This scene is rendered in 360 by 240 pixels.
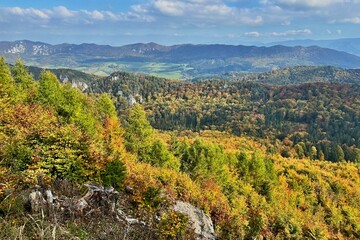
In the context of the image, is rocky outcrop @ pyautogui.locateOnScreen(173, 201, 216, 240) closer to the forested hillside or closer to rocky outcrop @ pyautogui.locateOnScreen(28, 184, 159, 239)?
the forested hillside

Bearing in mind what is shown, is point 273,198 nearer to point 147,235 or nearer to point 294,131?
point 147,235

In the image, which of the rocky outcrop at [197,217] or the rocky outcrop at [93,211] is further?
the rocky outcrop at [197,217]

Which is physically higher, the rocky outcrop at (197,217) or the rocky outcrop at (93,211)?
the rocky outcrop at (93,211)

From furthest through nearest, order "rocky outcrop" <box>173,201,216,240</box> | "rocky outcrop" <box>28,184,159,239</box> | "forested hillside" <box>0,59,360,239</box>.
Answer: "rocky outcrop" <box>173,201,216,240</box>, "forested hillside" <box>0,59,360,239</box>, "rocky outcrop" <box>28,184,159,239</box>

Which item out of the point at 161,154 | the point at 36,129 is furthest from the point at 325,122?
the point at 36,129

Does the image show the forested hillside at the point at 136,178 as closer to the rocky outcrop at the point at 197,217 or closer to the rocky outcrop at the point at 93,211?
the rocky outcrop at the point at 93,211

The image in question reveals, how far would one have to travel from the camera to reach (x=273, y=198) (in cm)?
4759

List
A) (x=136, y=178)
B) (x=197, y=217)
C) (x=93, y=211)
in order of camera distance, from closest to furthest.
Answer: (x=93, y=211)
(x=197, y=217)
(x=136, y=178)

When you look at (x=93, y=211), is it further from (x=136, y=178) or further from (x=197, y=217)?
(x=197, y=217)

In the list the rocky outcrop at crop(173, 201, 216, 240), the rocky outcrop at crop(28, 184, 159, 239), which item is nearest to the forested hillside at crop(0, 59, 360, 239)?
the rocky outcrop at crop(28, 184, 159, 239)

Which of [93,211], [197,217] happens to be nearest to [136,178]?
[197,217]

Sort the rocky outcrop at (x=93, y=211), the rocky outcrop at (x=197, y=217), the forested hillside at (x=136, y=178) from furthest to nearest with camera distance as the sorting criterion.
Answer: the rocky outcrop at (x=197, y=217) < the forested hillside at (x=136, y=178) < the rocky outcrop at (x=93, y=211)

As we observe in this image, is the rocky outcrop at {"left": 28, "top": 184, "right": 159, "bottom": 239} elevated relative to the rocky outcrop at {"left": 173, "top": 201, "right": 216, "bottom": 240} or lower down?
elevated

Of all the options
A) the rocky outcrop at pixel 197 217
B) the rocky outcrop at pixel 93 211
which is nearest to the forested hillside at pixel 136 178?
the rocky outcrop at pixel 93 211
